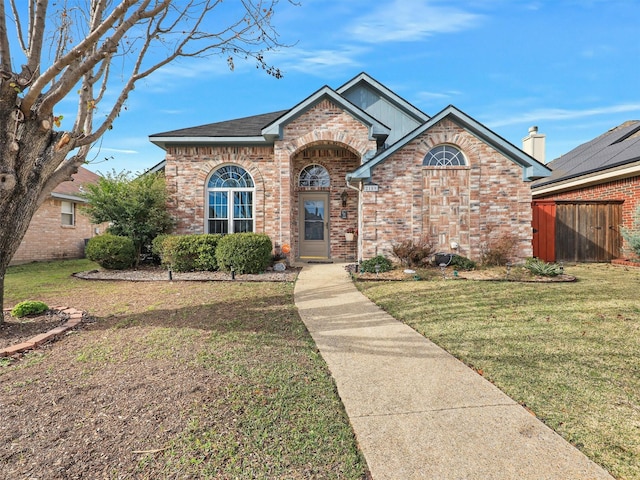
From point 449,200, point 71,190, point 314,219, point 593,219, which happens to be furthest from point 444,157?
point 71,190

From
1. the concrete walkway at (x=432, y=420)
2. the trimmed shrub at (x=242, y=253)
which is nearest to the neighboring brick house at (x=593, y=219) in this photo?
the trimmed shrub at (x=242, y=253)

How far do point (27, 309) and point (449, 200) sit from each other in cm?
1016

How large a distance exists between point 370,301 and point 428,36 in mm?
6494

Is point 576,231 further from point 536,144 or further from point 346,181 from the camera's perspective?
point 346,181

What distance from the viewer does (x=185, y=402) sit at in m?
2.67

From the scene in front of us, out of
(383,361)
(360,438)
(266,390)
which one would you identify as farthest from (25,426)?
(383,361)

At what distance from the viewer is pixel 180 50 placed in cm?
647

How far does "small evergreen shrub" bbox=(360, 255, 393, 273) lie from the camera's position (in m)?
9.50

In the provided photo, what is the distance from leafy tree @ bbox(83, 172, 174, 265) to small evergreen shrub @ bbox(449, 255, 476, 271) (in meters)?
9.36

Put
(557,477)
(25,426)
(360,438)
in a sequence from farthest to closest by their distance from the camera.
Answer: (25,426) < (360,438) < (557,477)

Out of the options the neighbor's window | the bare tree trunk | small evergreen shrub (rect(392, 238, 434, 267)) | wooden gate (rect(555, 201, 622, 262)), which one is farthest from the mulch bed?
wooden gate (rect(555, 201, 622, 262))

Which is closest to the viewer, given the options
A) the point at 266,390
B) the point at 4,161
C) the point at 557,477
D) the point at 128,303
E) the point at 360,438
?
the point at 557,477

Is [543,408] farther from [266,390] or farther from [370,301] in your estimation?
[370,301]

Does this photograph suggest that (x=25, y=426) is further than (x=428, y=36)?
No
